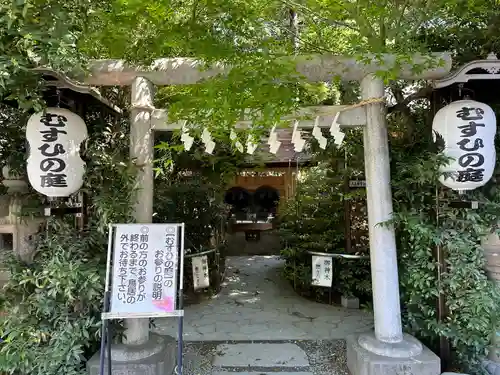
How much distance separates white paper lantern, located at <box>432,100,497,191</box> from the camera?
377cm

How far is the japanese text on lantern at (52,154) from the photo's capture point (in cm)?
372

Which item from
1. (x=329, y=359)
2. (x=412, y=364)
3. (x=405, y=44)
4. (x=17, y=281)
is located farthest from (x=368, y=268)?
(x=17, y=281)

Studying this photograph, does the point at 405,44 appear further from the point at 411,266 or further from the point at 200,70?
the point at 411,266

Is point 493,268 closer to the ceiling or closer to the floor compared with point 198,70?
closer to the floor

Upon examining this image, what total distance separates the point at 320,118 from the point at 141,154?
7.30ft

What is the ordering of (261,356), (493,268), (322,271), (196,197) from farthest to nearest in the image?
(196,197), (322,271), (261,356), (493,268)

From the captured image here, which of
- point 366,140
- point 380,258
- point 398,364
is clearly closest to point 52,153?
point 366,140

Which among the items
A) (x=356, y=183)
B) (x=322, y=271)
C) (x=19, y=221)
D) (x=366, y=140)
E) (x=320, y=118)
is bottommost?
(x=322, y=271)

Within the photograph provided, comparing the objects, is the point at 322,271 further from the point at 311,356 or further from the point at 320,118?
the point at 320,118

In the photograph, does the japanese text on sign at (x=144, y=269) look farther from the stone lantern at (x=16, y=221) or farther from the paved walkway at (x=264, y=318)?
the paved walkway at (x=264, y=318)

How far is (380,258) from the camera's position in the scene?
425 centimetres


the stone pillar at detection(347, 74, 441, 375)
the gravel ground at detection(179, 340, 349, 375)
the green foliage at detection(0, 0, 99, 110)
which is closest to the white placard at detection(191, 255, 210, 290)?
the gravel ground at detection(179, 340, 349, 375)

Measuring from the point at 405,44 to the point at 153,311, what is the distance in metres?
4.13

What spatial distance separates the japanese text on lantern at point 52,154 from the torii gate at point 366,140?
750 mm
